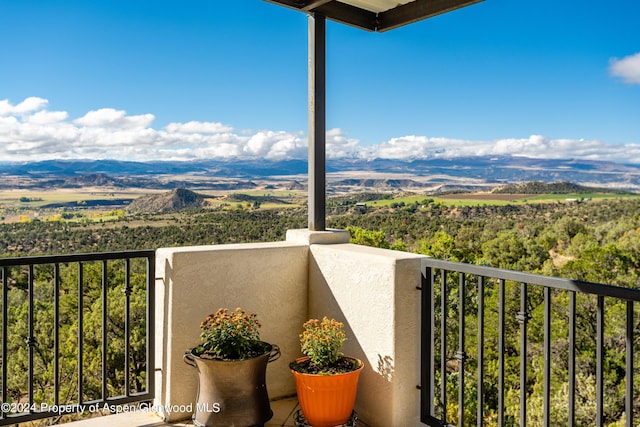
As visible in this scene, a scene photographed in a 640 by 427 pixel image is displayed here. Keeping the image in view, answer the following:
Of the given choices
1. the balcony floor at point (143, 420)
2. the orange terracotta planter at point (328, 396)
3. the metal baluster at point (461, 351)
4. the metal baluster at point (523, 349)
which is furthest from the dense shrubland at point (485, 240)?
the metal baluster at point (523, 349)

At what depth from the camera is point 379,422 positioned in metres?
2.67

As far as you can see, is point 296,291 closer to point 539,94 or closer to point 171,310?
point 171,310

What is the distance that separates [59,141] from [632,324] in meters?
23.6

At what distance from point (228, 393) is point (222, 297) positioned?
0.57 metres

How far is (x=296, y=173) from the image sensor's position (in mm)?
10492

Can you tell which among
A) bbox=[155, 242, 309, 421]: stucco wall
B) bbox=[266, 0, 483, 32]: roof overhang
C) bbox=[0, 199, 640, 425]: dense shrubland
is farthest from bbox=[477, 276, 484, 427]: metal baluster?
bbox=[0, 199, 640, 425]: dense shrubland

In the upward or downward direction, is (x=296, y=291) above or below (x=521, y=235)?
above

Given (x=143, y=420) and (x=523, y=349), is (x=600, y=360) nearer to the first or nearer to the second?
(x=523, y=349)

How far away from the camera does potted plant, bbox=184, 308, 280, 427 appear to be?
2.55 meters

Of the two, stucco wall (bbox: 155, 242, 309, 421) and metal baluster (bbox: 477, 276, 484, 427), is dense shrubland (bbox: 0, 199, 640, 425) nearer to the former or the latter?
stucco wall (bbox: 155, 242, 309, 421)

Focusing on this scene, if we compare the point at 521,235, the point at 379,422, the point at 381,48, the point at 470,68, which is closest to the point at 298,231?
the point at 379,422

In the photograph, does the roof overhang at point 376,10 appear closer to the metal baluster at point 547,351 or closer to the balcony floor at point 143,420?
the metal baluster at point 547,351

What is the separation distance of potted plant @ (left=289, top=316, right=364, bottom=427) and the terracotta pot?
0.23 m

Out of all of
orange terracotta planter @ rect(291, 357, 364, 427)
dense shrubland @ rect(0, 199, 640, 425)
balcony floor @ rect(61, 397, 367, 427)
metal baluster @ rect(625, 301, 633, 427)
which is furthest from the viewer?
dense shrubland @ rect(0, 199, 640, 425)
